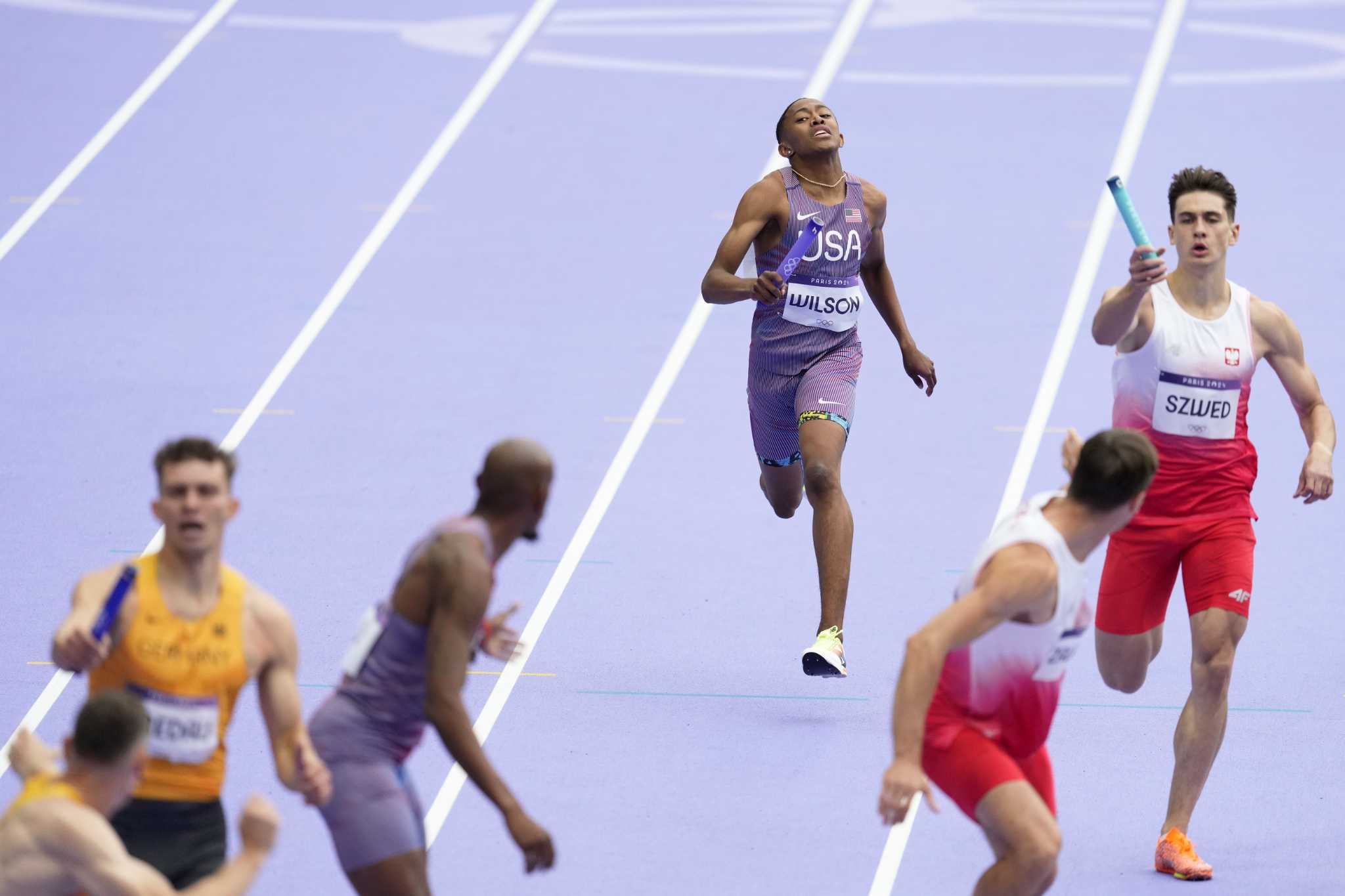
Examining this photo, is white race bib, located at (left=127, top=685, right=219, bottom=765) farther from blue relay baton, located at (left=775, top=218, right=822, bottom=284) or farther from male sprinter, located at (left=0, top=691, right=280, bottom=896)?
blue relay baton, located at (left=775, top=218, right=822, bottom=284)

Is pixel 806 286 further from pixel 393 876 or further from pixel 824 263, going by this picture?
pixel 393 876

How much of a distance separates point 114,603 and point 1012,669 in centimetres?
209

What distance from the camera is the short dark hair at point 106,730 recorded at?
12.6 feet

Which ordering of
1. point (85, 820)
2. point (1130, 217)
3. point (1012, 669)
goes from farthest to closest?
point (1130, 217) → point (1012, 669) → point (85, 820)

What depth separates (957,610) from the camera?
4.46 meters

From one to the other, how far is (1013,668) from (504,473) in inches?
51.9

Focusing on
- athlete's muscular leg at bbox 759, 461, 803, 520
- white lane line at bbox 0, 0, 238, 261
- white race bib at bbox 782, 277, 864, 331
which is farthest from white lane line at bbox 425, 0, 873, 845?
white lane line at bbox 0, 0, 238, 261

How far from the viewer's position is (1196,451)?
241 inches

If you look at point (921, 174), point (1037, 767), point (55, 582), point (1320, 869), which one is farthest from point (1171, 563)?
point (921, 174)

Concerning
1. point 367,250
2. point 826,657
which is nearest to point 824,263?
point 826,657

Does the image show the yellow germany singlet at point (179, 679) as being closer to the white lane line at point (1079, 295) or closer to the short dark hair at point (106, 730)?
the short dark hair at point (106, 730)

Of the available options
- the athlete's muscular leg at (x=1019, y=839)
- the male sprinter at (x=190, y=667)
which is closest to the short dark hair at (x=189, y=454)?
the male sprinter at (x=190, y=667)

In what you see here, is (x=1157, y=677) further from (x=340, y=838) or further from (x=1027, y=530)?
(x=340, y=838)

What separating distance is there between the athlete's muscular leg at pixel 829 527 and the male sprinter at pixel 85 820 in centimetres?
357
